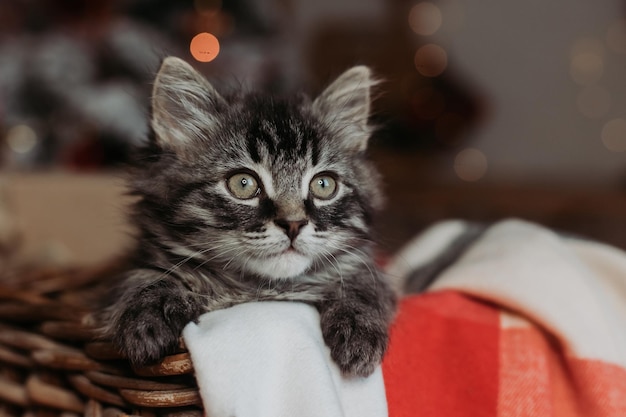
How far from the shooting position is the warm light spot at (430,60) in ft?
11.1

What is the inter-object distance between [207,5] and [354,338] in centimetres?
239

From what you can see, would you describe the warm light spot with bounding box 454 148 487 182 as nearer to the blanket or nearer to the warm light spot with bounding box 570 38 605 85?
the warm light spot with bounding box 570 38 605 85

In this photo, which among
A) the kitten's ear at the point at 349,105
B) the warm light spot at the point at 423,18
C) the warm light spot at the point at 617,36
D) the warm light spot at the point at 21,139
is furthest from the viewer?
the warm light spot at the point at 423,18

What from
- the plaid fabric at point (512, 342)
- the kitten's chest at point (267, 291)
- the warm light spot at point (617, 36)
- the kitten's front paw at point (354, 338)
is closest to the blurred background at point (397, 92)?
the warm light spot at point (617, 36)

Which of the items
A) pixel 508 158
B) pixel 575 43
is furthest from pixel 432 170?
pixel 575 43

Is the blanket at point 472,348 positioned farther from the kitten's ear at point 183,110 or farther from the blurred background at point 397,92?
the blurred background at point 397,92

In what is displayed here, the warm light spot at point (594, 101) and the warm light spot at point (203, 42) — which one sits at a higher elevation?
the warm light spot at point (203, 42)

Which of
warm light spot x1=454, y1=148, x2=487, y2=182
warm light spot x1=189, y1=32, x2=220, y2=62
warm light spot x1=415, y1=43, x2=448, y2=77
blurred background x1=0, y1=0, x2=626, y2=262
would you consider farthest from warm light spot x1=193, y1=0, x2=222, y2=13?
warm light spot x1=454, y1=148, x2=487, y2=182

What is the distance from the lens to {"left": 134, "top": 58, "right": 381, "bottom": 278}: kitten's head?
1100mm

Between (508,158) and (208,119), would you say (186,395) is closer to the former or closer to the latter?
(208,119)

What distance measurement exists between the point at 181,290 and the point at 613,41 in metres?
3.12

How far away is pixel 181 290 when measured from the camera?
1117mm

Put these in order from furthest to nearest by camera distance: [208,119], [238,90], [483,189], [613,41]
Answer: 1. [613,41]
2. [483,189]
3. [238,90]
4. [208,119]

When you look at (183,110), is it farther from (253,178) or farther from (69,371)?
(69,371)
